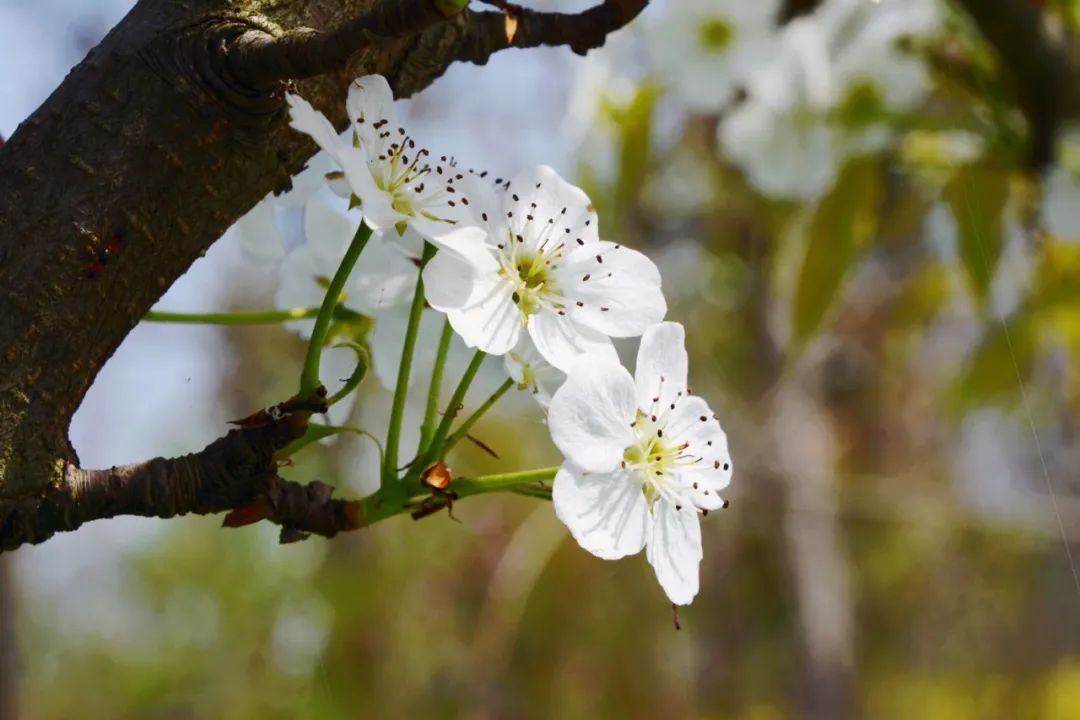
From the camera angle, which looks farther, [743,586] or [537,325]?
[743,586]

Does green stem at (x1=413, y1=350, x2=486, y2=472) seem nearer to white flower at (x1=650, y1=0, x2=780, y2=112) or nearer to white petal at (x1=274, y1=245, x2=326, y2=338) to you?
white petal at (x1=274, y1=245, x2=326, y2=338)

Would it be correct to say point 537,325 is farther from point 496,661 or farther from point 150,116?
point 496,661

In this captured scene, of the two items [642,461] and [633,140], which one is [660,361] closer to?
[642,461]

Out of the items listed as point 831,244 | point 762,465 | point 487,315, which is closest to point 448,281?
point 487,315

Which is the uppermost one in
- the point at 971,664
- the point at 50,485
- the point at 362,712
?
the point at 362,712

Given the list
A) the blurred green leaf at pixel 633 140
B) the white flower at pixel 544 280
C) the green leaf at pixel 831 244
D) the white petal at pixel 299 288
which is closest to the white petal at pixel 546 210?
the white flower at pixel 544 280

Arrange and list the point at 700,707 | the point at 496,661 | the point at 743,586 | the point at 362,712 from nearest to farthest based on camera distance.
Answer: the point at 496,661 < the point at 362,712 < the point at 700,707 < the point at 743,586

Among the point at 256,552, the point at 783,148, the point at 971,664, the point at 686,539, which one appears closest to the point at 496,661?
the point at 256,552
